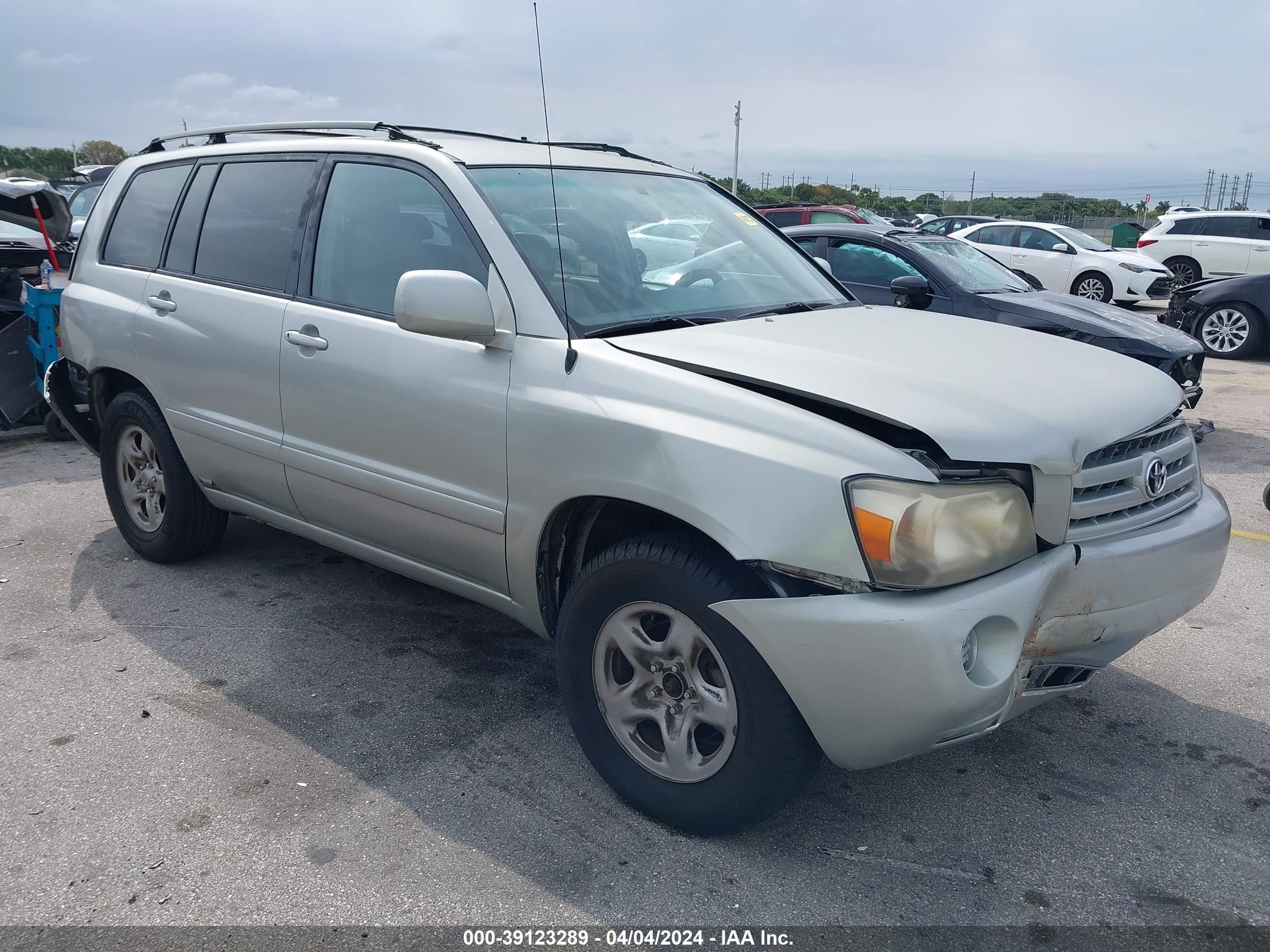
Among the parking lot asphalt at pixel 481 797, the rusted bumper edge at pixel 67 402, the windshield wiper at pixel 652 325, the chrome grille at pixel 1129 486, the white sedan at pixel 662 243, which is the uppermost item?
the white sedan at pixel 662 243

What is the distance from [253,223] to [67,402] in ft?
6.02

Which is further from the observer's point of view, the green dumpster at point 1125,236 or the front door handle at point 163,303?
the green dumpster at point 1125,236

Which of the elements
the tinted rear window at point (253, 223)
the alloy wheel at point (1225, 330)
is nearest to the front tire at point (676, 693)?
the tinted rear window at point (253, 223)

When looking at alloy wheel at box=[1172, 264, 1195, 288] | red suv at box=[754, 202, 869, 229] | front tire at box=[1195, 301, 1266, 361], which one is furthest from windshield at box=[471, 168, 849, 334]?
red suv at box=[754, 202, 869, 229]

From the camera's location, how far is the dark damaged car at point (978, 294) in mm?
7207

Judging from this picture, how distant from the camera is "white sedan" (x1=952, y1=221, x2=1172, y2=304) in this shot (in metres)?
15.9

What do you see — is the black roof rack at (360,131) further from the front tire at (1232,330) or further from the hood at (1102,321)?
the front tire at (1232,330)

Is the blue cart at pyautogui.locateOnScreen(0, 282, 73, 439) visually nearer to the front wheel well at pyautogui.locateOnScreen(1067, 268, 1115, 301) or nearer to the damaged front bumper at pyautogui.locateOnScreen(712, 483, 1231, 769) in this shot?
the damaged front bumper at pyautogui.locateOnScreen(712, 483, 1231, 769)

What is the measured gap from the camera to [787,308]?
138 inches

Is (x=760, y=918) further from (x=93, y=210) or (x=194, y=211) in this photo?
(x=93, y=210)

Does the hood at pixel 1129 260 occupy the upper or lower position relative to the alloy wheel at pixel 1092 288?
upper

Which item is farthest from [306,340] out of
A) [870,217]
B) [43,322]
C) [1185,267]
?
[870,217]

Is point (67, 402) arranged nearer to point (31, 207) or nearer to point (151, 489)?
point (151, 489)

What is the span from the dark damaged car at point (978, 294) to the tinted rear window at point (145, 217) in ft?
14.3
